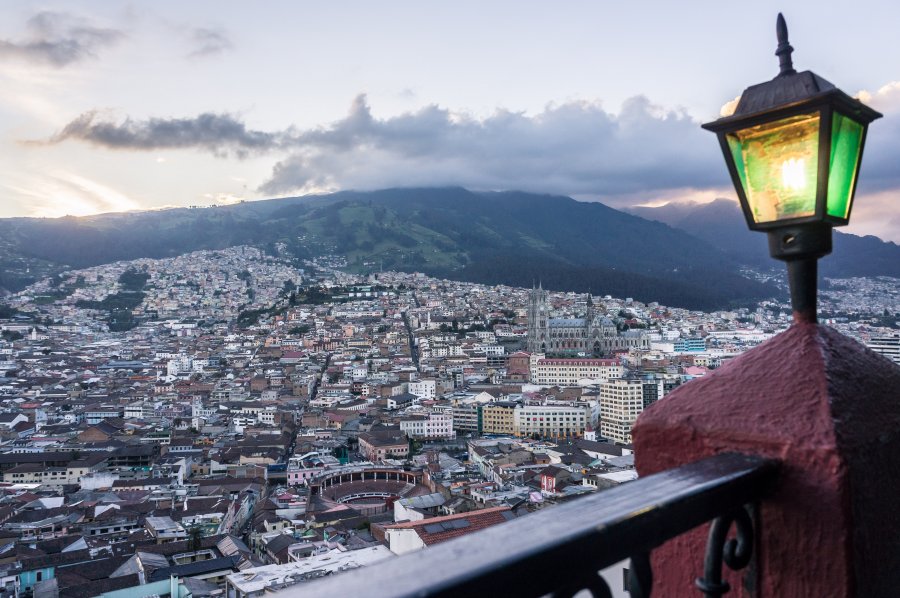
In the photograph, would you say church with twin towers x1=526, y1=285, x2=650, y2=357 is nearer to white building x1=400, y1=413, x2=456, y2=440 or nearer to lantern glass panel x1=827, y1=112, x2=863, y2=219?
white building x1=400, y1=413, x2=456, y2=440

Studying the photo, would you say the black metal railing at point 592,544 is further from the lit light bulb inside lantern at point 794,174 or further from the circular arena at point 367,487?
the circular arena at point 367,487

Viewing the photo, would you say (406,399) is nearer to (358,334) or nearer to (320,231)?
(358,334)

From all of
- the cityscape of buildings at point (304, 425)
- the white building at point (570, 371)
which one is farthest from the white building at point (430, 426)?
the white building at point (570, 371)

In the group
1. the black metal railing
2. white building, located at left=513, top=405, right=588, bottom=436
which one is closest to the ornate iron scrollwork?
the black metal railing

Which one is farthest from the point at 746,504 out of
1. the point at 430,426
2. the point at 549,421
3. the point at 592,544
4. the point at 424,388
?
the point at 424,388

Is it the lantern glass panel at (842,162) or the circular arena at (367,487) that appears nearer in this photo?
the lantern glass panel at (842,162)

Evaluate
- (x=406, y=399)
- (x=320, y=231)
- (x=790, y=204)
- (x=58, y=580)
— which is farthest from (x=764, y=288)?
(x=790, y=204)

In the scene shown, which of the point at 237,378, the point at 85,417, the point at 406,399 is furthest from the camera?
the point at 237,378
